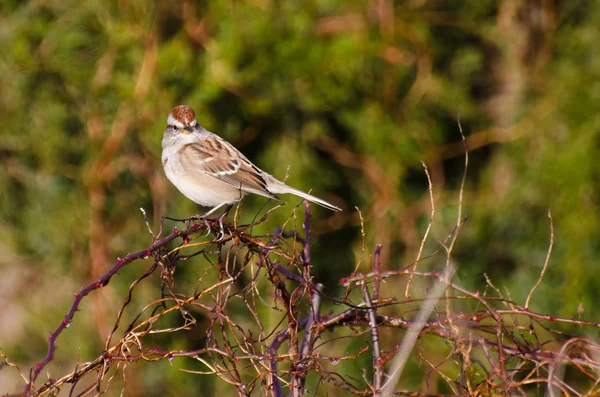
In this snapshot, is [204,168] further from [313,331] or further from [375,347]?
[375,347]

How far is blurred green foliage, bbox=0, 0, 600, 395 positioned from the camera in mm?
4867

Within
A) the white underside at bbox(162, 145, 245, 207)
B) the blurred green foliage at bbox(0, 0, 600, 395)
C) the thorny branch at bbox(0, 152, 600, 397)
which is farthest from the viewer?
the blurred green foliage at bbox(0, 0, 600, 395)

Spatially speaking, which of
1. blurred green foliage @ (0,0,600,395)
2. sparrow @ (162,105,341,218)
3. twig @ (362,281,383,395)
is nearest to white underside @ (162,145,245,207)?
sparrow @ (162,105,341,218)

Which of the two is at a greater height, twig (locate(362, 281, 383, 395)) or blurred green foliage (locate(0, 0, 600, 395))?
twig (locate(362, 281, 383, 395))

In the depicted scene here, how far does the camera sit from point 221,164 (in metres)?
4.28

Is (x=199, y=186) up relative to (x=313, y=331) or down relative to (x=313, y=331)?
down

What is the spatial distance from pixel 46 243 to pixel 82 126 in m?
0.83

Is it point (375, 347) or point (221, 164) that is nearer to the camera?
point (375, 347)

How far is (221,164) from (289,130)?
3.20 feet

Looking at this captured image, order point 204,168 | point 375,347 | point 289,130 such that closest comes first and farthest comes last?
1. point 375,347
2. point 204,168
3. point 289,130

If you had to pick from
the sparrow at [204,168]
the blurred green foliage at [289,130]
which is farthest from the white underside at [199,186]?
the blurred green foliage at [289,130]

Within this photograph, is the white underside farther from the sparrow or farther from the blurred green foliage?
the blurred green foliage

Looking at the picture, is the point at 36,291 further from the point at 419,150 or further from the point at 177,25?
the point at 419,150

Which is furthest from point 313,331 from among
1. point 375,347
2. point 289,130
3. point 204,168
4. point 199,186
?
point 289,130
